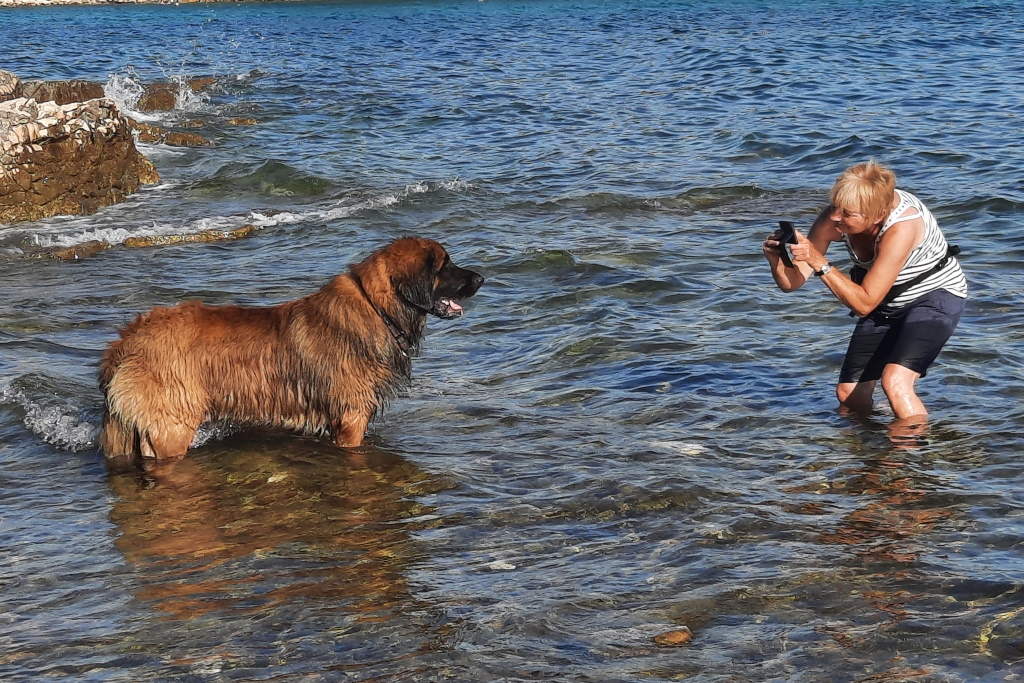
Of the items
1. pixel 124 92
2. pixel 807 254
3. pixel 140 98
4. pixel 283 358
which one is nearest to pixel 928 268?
pixel 807 254

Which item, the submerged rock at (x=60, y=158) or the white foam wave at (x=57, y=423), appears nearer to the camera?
the white foam wave at (x=57, y=423)

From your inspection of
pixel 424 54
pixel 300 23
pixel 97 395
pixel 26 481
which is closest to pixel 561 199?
pixel 97 395

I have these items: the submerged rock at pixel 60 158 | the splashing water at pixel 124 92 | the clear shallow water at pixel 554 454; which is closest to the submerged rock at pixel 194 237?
the clear shallow water at pixel 554 454

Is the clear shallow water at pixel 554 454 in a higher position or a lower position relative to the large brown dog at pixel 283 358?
lower

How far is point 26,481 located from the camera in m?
6.73

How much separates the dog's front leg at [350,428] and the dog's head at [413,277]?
724 millimetres

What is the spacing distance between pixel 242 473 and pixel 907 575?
153 inches

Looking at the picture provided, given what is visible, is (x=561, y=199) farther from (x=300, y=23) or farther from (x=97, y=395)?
(x=300, y=23)

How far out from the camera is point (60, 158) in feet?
45.4

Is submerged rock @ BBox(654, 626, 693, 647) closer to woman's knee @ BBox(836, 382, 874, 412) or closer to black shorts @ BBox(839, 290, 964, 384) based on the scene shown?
black shorts @ BBox(839, 290, 964, 384)

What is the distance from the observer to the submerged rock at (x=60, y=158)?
13320 mm

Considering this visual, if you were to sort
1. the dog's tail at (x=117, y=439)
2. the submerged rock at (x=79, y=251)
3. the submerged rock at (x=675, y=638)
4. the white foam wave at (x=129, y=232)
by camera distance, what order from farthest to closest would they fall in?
1. the white foam wave at (x=129, y=232)
2. the submerged rock at (x=79, y=251)
3. the dog's tail at (x=117, y=439)
4. the submerged rock at (x=675, y=638)

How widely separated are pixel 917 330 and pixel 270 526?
13.2 feet

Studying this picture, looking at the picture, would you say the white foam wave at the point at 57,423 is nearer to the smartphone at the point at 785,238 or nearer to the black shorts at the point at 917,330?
the smartphone at the point at 785,238
